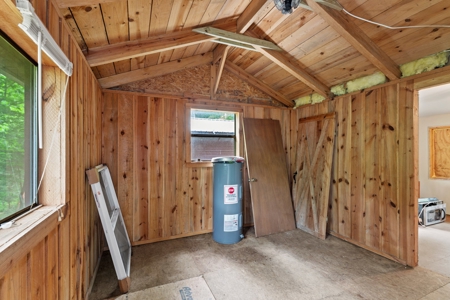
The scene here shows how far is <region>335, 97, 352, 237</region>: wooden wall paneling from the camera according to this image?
3068 mm

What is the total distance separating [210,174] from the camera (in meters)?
3.42

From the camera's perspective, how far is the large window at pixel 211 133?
3.42 m

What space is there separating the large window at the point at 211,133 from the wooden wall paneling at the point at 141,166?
690 millimetres

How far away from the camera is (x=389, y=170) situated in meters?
2.60

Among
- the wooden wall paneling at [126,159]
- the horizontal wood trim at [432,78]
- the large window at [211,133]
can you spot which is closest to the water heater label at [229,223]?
the large window at [211,133]

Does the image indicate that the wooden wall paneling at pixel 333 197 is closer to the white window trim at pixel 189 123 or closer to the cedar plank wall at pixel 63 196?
the white window trim at pixel 189 123

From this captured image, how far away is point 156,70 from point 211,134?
1.32 metres

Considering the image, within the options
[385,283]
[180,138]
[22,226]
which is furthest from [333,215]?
[22,226]

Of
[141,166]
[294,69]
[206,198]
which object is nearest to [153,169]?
[141,166]

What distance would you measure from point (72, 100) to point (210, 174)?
225cm

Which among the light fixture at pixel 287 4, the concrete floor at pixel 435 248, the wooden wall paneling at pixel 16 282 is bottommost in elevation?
the concrete floor at pixel 435 248

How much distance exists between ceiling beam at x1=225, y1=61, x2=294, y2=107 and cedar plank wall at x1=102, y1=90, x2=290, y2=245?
765 mm

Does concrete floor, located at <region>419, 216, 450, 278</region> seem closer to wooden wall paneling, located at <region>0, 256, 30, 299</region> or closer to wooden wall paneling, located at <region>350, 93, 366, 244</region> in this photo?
wooden wall paneling, located at <region>350, 93, 366, 244</region>

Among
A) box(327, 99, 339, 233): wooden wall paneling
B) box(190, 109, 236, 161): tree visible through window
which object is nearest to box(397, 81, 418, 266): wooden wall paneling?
box(327, 99, 339, 233): wooden wall paneling
